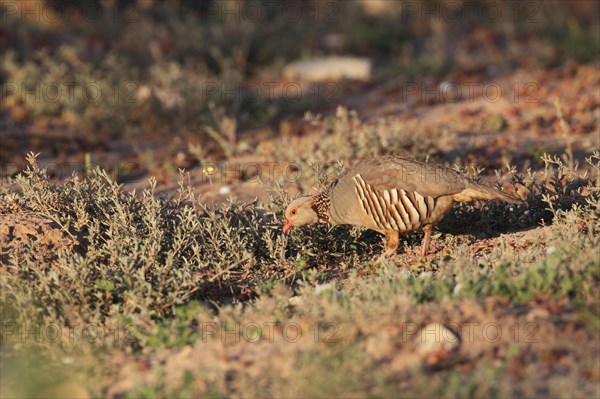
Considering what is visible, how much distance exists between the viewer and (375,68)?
14.2m

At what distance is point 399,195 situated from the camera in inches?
256

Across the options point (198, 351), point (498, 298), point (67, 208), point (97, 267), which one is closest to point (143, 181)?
point (67, 208)

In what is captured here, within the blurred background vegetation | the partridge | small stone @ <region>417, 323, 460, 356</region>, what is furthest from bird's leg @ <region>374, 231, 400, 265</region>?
the blurred background vegetation

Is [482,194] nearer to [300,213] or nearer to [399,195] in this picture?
[399,195]

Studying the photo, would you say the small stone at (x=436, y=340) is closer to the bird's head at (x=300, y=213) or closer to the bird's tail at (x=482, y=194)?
the bird's tail at (x=482, y=194)

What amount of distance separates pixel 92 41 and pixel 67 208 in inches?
348

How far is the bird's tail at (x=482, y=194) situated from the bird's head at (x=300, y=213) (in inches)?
45.1

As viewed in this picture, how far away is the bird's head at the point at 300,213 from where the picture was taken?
680 cm

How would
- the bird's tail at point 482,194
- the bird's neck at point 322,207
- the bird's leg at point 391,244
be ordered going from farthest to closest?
the bird's neck at point 322,207 < the bird's leg at point 391,244 < the bird's tail at point 482,194

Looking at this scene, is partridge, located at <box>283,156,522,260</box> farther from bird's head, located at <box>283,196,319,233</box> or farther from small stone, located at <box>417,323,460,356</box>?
small stone, located at <box>417,323,460,356</box>

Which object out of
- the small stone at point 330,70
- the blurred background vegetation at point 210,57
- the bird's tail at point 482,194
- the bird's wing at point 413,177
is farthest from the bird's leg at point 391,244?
the small stone at point 330,70

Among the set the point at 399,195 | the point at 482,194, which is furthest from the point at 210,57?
the point at 482,194

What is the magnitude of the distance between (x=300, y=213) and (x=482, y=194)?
1440mm

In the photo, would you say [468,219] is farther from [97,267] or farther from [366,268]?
[97,267]
